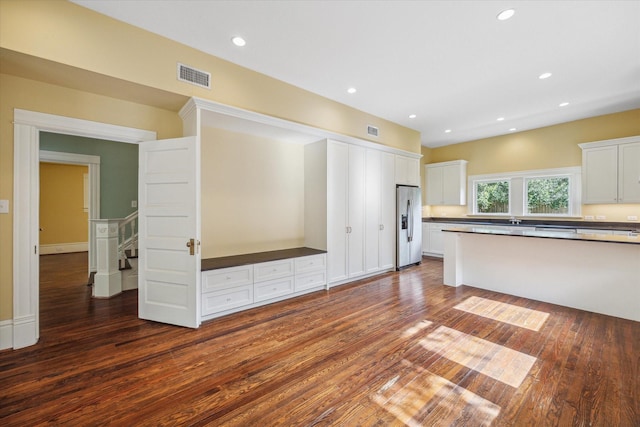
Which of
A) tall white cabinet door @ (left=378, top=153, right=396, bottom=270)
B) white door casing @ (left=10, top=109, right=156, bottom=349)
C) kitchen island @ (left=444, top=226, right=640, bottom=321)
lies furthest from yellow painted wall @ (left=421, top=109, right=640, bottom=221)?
white door casing @ (left=10, top=109, right=156, bottom=349)

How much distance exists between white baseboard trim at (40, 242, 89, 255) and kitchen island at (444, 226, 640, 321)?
33.3 ft

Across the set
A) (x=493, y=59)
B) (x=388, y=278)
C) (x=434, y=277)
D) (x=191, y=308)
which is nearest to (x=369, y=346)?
(x=191, y=308)

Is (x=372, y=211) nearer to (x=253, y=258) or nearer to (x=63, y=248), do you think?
(x=253, y=258)

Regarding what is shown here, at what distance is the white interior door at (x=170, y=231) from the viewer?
308 cm

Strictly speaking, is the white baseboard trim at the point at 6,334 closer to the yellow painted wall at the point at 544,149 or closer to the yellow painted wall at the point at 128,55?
the yellow painted wall at the point at 128,55

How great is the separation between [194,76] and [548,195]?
24.7 ft

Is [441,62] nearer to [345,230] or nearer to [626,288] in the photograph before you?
[345,230]

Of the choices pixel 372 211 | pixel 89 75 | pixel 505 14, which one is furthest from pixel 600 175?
pixel 89 75

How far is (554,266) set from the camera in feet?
12.3

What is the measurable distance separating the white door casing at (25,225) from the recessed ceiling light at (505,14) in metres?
4.63

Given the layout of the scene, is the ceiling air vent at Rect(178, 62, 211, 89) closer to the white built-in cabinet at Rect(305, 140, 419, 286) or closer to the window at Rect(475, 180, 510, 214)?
the white built-in cabinet at Rect(305, 140, 419, 286)

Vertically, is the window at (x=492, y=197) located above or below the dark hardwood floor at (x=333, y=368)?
above

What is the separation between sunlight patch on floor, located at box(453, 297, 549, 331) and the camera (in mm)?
3174

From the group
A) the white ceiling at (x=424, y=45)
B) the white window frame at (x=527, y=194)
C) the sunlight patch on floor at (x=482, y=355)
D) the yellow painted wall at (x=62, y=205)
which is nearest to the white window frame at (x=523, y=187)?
the white window frame at (x=527, y=194)
